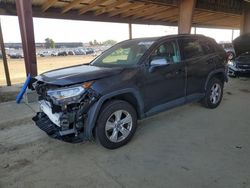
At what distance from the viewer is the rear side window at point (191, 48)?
4.31 metres

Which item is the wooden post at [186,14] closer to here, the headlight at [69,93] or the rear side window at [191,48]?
the rear side window at [191,48]

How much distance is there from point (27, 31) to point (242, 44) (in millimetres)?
9295

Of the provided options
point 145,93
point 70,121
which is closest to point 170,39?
point 145,93

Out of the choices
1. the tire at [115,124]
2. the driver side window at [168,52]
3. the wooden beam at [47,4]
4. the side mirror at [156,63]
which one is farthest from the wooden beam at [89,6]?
the tire at [115,124]

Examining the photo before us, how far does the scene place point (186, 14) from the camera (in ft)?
28.6

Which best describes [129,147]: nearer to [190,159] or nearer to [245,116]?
[190,159]

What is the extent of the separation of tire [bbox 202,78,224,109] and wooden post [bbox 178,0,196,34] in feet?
13.8

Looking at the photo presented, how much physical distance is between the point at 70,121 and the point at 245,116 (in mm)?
3777

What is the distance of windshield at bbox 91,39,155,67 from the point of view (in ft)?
12.4

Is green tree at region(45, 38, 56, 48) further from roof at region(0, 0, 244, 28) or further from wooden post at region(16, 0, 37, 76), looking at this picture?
wooden post at region(16, 0, 37, 76)

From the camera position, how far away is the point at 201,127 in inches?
162

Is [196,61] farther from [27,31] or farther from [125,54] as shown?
[27,31]

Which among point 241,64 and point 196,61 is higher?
point 196,61

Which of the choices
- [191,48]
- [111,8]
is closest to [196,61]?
[191,48]
